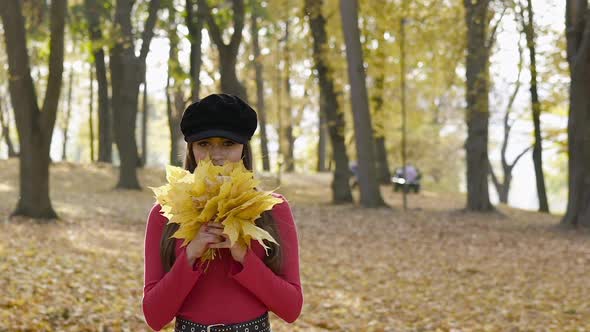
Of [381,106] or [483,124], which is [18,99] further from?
[381,106]

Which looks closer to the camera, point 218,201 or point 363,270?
point 218,201

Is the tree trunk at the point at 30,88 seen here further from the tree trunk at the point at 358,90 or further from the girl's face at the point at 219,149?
the girl's face at the point at 219,149

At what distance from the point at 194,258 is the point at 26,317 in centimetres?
511

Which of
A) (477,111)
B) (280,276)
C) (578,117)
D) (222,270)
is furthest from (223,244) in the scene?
(477,111)

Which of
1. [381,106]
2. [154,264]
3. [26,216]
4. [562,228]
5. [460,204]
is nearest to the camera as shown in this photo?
[154,264]

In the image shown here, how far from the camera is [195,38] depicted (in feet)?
64.0

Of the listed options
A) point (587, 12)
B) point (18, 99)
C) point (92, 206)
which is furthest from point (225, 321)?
point (92, 206)

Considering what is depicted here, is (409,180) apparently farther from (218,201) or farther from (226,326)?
(218,201)

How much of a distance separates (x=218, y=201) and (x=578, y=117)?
50.1 feet

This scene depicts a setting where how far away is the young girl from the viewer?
2.59 meters

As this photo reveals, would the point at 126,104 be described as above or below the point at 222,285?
above

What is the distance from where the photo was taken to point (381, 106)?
2920 centimetres

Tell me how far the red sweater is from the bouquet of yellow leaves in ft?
0.59

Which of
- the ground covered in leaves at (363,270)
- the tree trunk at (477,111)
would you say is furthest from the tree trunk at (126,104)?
the tree trunk at (477,111)
